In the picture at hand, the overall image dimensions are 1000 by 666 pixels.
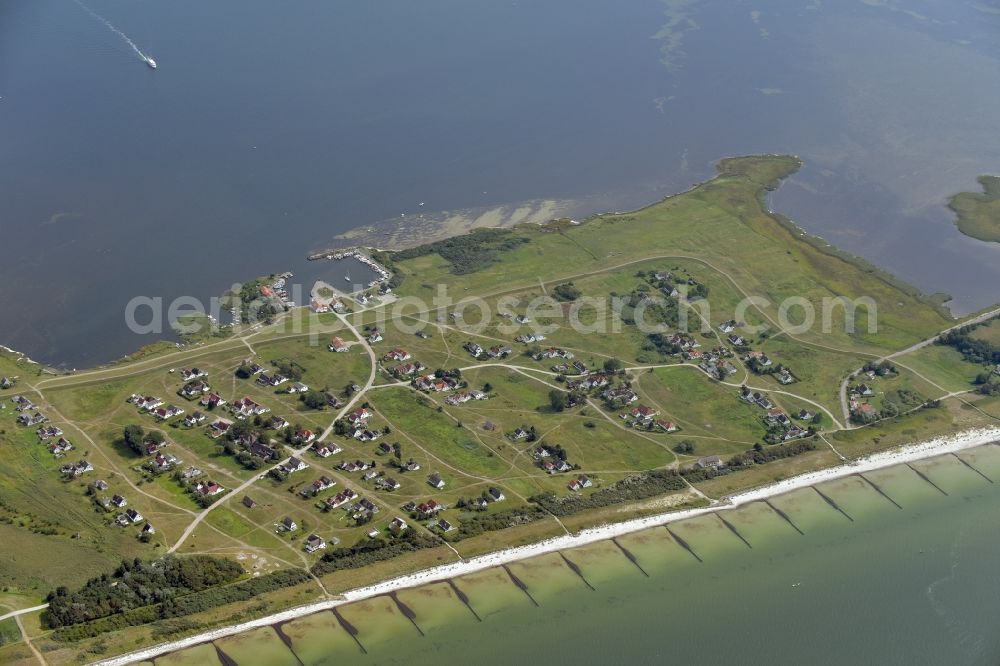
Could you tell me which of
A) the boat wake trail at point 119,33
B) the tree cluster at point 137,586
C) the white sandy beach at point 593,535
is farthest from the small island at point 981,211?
the boat wake trail at point 119,33

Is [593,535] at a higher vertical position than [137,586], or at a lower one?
lower

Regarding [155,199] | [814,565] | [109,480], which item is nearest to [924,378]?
[814,565]

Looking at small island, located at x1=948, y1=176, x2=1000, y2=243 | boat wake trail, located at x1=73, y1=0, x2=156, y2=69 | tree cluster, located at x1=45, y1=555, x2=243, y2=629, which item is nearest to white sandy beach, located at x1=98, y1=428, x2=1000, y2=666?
tree cluster, located at x1=45, y1=555, x2=243, y2=629

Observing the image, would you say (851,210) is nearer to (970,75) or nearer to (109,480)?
(970,75)

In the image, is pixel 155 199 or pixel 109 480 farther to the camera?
pixel 155 199

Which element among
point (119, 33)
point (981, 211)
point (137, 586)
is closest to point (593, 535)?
point (137, 586)

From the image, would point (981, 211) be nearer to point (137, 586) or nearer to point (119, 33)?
point (137, 586)
